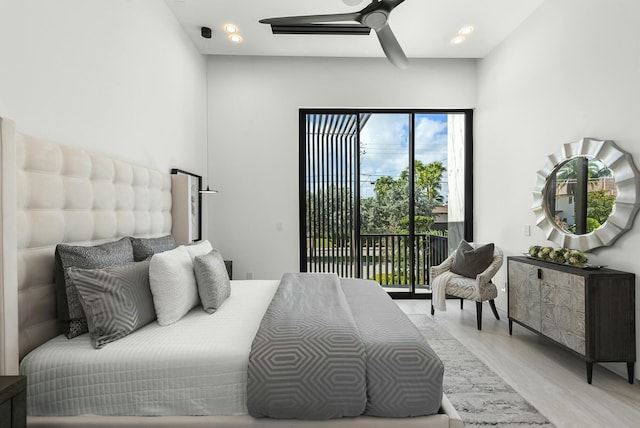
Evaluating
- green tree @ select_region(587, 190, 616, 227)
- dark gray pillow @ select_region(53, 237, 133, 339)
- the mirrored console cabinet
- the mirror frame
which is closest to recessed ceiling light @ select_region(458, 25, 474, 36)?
the mirror frame

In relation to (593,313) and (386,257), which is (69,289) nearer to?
(593,313)

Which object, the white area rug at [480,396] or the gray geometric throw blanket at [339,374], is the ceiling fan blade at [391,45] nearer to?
the gray geometric throw blanket at [339,374]

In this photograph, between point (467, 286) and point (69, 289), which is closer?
point (69, 289)

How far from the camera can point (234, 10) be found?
128 inches

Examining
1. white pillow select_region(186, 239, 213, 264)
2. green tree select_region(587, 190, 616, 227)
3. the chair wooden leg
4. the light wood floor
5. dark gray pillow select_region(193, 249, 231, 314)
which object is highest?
green tree select_region(587, 190, 616, 227)

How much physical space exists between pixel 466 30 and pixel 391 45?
69.6 inches

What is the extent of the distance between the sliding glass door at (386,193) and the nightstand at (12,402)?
3.35m

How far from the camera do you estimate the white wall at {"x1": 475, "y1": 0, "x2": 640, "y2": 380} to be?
2361mm

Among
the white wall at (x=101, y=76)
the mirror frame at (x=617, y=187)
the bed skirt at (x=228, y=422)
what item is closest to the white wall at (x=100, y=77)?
the white wall at (x=101, y=76)

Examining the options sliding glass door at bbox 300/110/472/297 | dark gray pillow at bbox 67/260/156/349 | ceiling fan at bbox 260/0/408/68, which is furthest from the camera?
sliding glass door at bbox 300/110/472/297

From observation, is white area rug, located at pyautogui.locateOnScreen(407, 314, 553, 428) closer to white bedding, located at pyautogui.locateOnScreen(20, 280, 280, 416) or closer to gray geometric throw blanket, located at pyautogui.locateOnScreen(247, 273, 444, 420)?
gray geometric throw blanket, located at pyautogui.locateOnScreen(247, 273, 444, 420)

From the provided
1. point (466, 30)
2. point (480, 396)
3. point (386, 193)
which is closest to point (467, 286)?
point (480, 396)

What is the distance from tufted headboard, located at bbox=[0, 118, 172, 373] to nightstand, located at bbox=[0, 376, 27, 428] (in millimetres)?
198

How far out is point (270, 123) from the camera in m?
4.32
